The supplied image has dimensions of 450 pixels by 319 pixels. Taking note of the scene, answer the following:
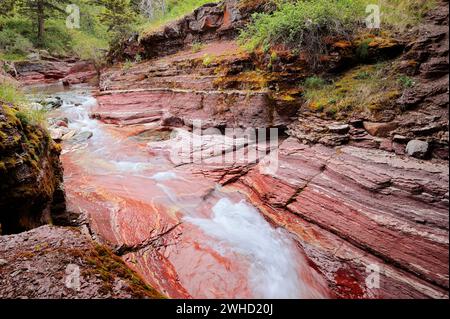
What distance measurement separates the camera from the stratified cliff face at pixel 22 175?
313 cm

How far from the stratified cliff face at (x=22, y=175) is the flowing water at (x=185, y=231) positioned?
84 centimetres

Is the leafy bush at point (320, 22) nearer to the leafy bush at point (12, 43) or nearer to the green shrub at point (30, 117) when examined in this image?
the green shrub at point (30, 117)

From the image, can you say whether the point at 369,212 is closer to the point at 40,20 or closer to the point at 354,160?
the point at 354,160

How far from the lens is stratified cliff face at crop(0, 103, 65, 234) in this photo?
123 inches

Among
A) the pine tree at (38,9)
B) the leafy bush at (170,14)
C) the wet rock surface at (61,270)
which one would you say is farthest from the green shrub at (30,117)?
the pine tree at (38,9)

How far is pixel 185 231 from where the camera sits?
430 centimetres

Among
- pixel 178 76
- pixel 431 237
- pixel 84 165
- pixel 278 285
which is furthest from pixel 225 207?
pixel 178 76

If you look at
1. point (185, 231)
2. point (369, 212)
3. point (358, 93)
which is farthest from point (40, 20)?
point (369, 212)

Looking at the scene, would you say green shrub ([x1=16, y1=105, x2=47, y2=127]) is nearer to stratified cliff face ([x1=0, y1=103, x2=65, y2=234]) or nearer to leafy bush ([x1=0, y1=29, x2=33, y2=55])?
stratified cliff face ([x1=0, y1=103, x2=65, y2=234])

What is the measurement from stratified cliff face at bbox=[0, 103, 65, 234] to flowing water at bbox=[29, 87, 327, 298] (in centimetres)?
84

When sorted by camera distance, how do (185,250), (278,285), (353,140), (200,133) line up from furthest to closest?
1. (200,133)
2. (353,140)
3. (185,250)
4. (278,285)

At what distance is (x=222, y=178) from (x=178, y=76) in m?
5.50

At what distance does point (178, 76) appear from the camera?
31.8ft
